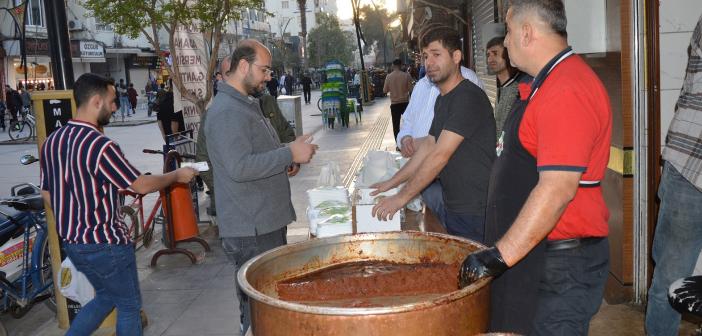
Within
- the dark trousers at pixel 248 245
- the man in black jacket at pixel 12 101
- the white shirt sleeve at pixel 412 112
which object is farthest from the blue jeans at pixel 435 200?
the man in black jacket at pixel 12 101

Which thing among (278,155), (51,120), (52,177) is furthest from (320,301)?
(51,120)

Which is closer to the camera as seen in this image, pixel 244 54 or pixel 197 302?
pixel 244 54

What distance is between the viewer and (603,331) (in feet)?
14.6

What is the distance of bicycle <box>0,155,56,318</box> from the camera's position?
559cm

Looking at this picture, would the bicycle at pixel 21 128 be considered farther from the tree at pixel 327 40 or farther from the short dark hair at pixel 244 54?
the tree at pixel 327 40

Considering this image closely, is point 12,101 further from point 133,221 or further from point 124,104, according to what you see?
Answer: point 133,221

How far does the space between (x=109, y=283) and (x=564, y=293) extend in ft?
8.92

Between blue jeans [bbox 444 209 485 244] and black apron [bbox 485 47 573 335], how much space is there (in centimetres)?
133

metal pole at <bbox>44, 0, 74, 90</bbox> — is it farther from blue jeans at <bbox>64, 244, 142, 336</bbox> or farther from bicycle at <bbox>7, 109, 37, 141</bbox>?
bicycle at <bbox>7, 109, 37, 141</bbox>

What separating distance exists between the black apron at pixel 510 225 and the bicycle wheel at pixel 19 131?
79.5ft

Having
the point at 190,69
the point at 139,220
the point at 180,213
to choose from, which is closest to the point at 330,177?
the point at 180,213

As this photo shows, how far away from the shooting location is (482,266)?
7.16 ft

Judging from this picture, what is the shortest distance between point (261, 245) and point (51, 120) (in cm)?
224

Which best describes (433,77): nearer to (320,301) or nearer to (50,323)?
(320,301)
